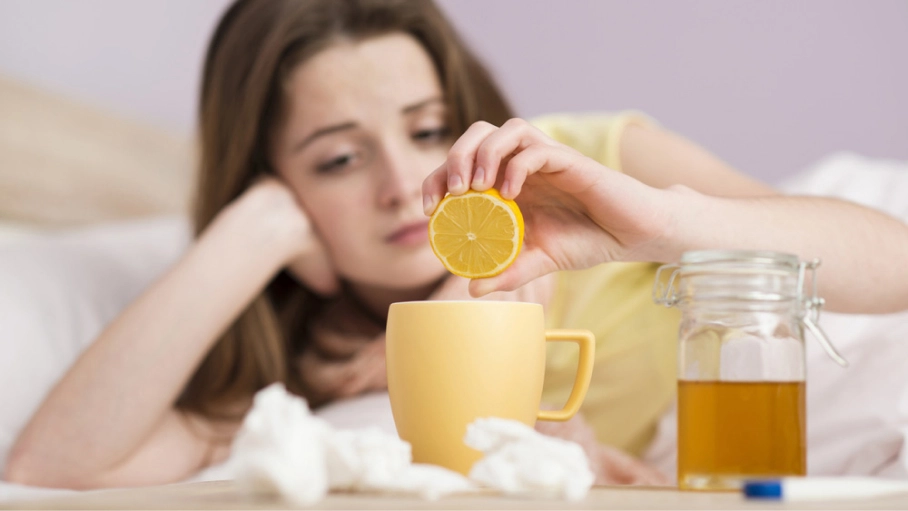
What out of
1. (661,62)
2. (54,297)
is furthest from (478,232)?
(661,62)

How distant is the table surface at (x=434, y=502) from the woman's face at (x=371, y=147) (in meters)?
0.86

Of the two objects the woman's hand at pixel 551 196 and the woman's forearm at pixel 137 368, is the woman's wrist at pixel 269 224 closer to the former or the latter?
the woman's forearm at pixel 137 368

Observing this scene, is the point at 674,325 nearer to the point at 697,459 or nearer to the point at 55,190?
the point at 697,459

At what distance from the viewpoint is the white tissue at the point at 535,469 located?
48 centimetres

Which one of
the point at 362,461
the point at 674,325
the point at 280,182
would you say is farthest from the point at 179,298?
the point at 362,461

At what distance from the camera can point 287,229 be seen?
4.78ft

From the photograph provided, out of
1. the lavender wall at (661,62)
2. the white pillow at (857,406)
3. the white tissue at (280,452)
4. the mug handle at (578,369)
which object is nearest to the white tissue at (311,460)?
the white tissue at (280,452)

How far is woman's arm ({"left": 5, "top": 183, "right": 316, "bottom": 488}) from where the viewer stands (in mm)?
1255

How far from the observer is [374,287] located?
170 centimetres

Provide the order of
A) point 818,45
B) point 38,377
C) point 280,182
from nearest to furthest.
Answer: point 38,377 < point 280,182 < point 818,45

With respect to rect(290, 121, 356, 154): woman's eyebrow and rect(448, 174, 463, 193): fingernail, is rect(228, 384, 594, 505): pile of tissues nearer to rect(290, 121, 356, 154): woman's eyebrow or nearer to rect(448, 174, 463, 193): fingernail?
rect(448, 174, 463, 193): fingernail

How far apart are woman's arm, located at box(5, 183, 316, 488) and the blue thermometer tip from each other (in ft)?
3.29

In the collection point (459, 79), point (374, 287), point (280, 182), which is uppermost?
point (459, 79)

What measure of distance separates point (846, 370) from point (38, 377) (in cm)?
129
